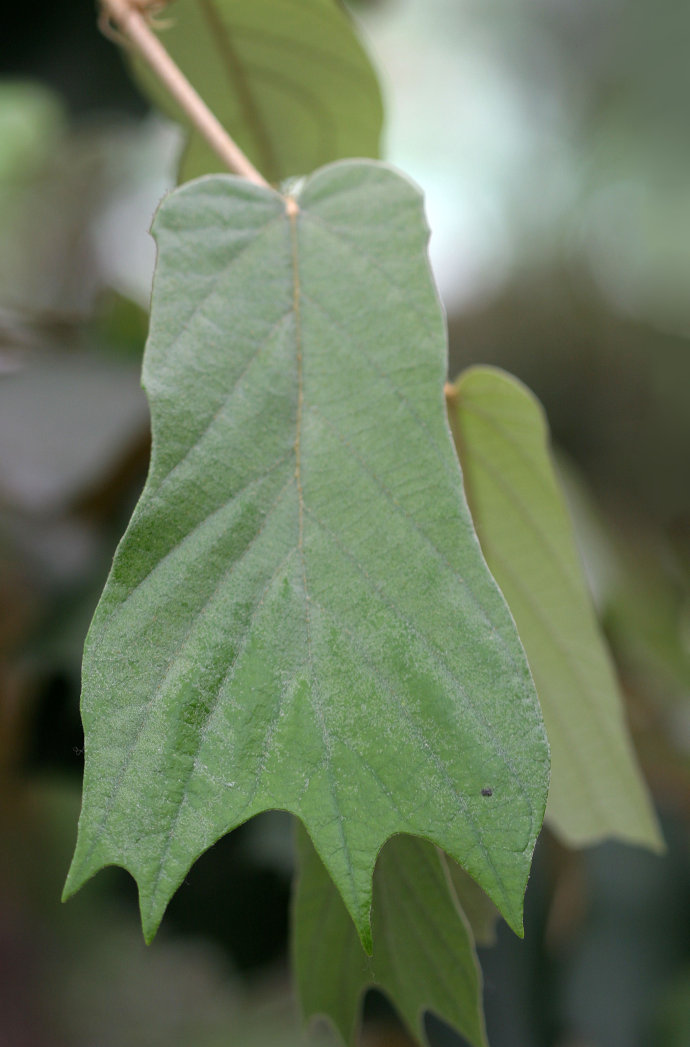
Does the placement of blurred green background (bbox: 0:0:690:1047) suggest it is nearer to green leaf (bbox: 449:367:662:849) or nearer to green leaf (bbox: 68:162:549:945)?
green leaf (bbox: 68:162:549:945)

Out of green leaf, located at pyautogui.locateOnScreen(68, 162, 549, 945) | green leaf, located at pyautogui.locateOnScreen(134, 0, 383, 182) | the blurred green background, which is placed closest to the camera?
green leaf, located at pyautogui.locateOnScreen(68, 162, 549, 945)

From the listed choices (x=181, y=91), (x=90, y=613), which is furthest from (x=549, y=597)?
(x=90, y=613)

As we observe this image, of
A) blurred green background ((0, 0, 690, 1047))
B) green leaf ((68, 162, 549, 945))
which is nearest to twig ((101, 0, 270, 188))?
green leaf ((68, 162, 549, 945))

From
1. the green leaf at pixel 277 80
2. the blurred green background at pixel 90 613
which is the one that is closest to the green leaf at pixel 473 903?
the blurred green background at pixel 90 613

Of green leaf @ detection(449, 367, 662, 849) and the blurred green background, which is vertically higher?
green leaf @ detection(449, 367, 662, 849)

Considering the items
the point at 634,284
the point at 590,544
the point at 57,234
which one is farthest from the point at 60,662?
the point at 634,284

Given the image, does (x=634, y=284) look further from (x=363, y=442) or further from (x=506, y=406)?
(x=363, y=442)

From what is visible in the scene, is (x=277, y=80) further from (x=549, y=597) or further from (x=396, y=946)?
(x=396, y=946)
